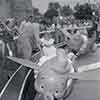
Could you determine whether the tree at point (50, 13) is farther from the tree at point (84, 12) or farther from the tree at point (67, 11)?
the tree at point (84, 12)

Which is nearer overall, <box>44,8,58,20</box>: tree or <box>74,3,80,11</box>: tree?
<box>44,8,58,20</box>: tree

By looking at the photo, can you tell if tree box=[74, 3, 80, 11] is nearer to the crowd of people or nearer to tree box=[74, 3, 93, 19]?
tree box=[74, 3, 93, 19]

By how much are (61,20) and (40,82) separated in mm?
2449

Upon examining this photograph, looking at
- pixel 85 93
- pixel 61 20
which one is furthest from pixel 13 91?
pixel 61 20

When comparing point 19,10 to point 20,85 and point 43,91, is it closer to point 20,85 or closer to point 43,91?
point 20,85

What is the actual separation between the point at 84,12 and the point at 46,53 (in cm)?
223

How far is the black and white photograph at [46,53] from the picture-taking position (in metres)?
1.86

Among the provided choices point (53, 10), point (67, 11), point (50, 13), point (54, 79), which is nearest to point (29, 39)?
point (50, 13)

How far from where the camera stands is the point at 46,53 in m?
2.38

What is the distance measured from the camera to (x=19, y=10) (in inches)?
88.4

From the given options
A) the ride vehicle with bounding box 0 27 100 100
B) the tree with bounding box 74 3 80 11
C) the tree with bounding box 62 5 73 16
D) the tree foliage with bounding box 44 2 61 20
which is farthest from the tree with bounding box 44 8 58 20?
the ride vehicle with bounding box 0 27 100 100

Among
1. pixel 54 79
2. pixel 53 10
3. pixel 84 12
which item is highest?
pixel 53 10

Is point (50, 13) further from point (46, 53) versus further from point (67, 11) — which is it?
point (46, 53)

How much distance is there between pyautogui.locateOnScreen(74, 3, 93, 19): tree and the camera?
403cm
